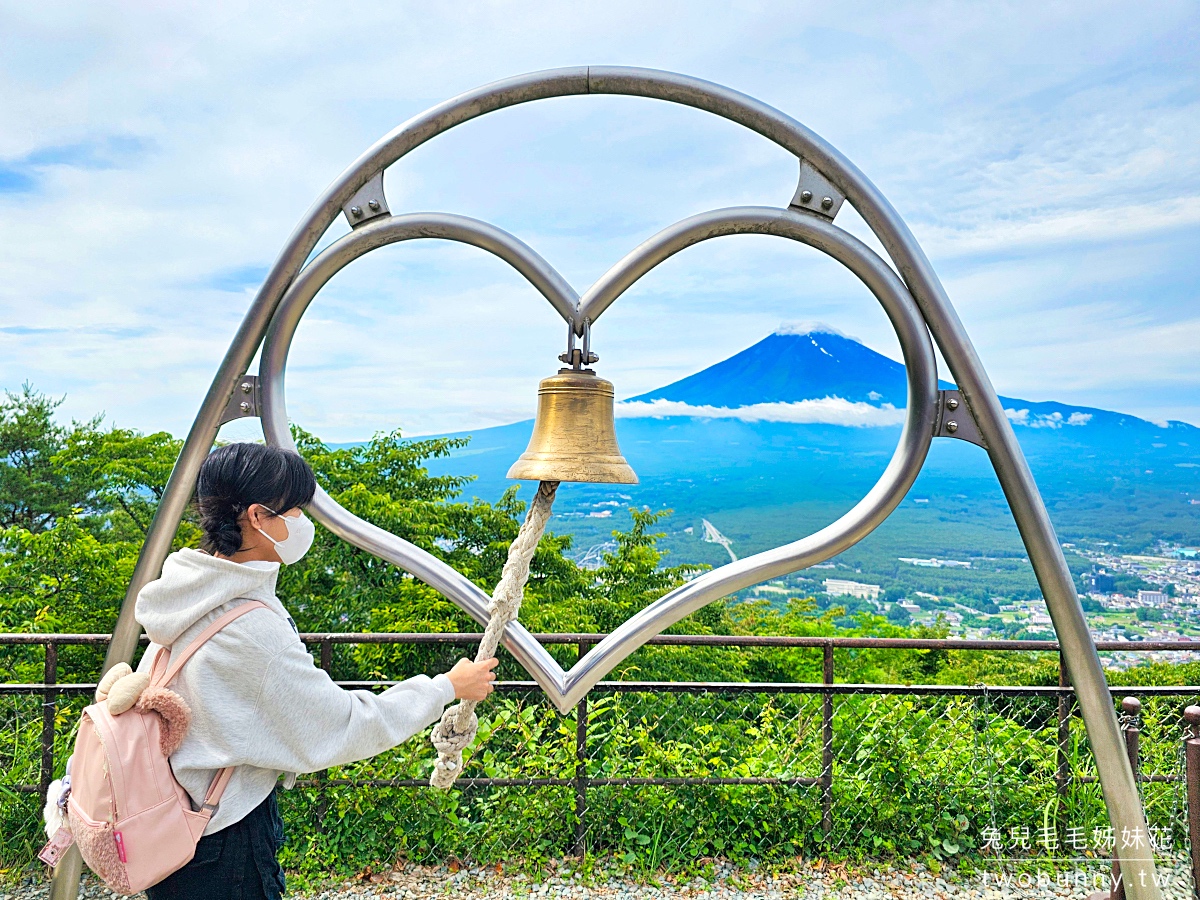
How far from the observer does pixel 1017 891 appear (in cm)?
334

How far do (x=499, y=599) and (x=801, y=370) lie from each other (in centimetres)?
3044

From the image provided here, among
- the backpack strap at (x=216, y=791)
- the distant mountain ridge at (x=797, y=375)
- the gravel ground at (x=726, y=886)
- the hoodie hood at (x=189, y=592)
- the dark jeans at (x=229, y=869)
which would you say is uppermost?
the distant mountain ridge at (x=797, y=375)

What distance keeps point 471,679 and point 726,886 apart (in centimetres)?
197

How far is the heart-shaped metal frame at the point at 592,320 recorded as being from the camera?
2449 mm

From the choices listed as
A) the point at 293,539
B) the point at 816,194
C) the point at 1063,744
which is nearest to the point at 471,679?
the point at 293,539

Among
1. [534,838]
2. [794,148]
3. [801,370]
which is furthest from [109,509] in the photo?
[801,370]

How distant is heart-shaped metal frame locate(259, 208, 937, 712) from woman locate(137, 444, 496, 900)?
75cm

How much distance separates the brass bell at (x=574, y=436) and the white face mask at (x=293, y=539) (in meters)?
0.62

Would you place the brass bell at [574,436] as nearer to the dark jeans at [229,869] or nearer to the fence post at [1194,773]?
the dark jeans at [229,869]

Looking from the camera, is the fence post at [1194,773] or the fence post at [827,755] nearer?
the fence post at [1194,773]

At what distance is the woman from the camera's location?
161 cm

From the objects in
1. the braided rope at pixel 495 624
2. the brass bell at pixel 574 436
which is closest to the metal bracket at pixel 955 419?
the brass bell at pixel 574 436

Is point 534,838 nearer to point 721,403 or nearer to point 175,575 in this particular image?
point 175,575

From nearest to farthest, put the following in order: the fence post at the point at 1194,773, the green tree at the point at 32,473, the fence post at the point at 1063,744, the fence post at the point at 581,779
Result: 1. the fence post at the point at 1194,773
2. the fence post at the point at 581,779
3. the fence post at the point at 1063,744
4. the green tree at the point at 32,473
